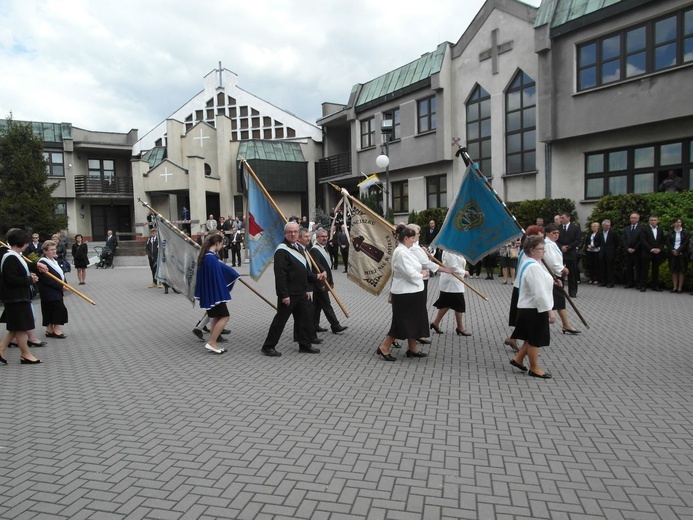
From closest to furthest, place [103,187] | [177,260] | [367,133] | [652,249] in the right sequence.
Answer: [177,260], [652,249], [367,133], [103,187]

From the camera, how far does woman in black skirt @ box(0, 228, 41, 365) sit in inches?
293

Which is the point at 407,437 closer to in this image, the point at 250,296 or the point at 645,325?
the point at 645,325

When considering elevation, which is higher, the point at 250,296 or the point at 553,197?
the point at 553,197

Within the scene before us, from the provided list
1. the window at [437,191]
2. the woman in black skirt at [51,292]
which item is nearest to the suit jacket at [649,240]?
the window at [437,191]

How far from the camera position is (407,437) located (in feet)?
15.4

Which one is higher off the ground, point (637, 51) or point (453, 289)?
point (637, 51)

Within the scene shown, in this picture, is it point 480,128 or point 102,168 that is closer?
point 480,128

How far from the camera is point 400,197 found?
27.9m

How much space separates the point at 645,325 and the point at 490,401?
17.7 ft

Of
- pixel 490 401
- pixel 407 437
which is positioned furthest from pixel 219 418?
pixel 490 401

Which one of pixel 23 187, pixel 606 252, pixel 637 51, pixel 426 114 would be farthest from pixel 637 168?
pixel 23 187

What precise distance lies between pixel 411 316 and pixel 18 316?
5.62m

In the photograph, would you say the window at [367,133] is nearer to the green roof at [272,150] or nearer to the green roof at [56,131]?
the green roof at [272,150]

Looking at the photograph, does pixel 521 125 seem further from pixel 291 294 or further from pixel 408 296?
pixel 291 294
